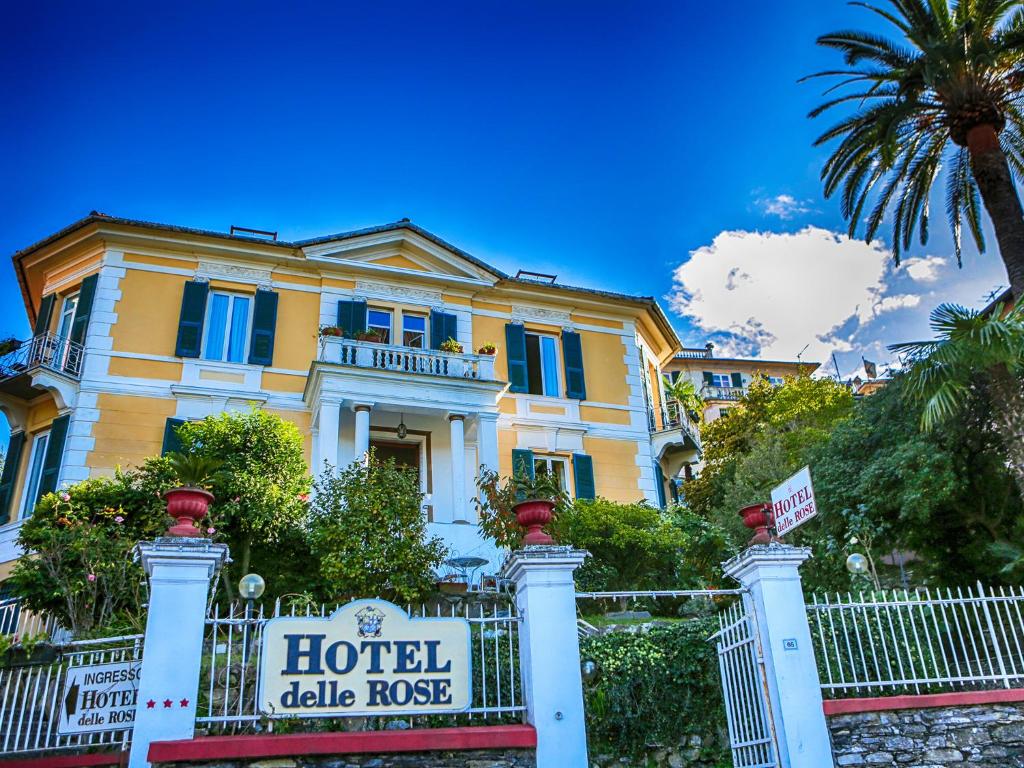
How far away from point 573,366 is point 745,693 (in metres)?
13.9

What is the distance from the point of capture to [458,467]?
1805cm

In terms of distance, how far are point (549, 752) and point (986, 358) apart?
8.12 meters

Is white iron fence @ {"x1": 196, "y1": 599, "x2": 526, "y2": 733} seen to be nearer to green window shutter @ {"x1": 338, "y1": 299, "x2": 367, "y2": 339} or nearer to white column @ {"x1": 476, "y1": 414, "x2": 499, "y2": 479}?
white column @ {"x1": 476, "y1": 414, "x2": 499, "y2": 479}

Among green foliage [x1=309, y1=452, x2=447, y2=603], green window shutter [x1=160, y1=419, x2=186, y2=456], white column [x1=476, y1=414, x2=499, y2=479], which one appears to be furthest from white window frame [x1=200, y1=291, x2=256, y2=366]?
green foliage [x1=309, y1=452, x2=447, y2=603]

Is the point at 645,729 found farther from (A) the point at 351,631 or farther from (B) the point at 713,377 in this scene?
(B) the point at 713,377

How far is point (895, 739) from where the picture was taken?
8.07 m

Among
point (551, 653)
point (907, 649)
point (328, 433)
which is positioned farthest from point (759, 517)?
point (328, 433)

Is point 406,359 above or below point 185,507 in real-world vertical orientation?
above

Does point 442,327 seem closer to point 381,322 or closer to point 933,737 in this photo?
point 381,322

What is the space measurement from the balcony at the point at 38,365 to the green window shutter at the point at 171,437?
205 centimetres

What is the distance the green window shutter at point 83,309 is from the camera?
18.3 metres

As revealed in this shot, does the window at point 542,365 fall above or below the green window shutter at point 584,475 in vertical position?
above

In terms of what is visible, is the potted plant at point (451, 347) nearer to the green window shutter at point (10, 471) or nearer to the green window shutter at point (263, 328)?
the green window shutter at point (263, 328)

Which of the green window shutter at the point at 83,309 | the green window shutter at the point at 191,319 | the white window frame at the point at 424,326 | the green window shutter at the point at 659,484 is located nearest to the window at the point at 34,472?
the green window shutter at the point at 83,309
